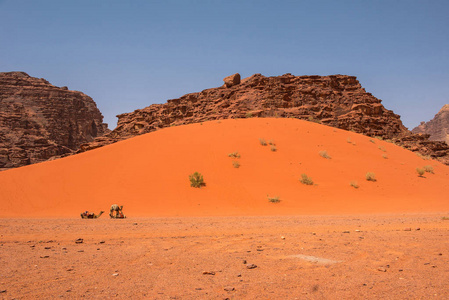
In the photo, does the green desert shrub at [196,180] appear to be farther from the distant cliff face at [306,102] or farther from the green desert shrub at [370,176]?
the distant cliff face at [306,102]

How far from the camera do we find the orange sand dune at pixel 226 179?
13438 millimetres

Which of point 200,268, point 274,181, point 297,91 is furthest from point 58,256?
point 297,91

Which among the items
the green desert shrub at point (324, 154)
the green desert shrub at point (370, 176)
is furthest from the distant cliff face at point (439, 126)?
the green desert shrub at point (370, 176)

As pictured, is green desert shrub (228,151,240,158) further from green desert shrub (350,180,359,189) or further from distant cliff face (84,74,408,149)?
distant cliff face (84,74,408,149)

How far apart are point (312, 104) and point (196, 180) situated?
101 ft

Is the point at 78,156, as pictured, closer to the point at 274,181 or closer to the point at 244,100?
the point at 274,181

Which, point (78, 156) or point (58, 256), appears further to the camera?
point (78, 156)

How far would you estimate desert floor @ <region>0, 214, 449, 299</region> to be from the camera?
128 inches

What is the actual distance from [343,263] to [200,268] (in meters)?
1.88

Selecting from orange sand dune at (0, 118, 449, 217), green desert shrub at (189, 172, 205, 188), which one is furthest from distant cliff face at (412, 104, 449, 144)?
green desert shrub at (189, 172, 205, 188)

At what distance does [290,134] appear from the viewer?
78.2 ft

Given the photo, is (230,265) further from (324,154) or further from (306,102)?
(306,102)

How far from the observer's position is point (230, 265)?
4.20 metres

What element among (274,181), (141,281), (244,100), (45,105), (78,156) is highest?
(45,105)
